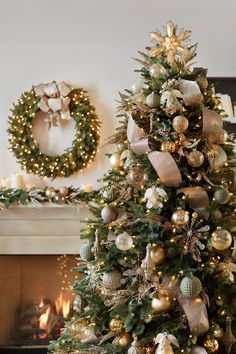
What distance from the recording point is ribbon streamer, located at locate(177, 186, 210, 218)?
147cm

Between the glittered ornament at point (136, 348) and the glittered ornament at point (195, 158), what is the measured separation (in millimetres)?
651

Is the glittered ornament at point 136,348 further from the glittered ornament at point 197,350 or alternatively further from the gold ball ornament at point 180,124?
the gold ball ornament at point 180,124

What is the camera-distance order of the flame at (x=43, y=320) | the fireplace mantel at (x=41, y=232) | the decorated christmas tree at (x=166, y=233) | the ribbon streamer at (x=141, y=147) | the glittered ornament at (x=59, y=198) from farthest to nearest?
1. the flame at (x=43, y=320)
2. the fireplace mantel at (x=41, y=232)
3. the glittered ornament at (x=59, y=198)
4. the ribbon streamer at (x=141, y=147)
5. the decorated christmas tree at (x=166, y=233)

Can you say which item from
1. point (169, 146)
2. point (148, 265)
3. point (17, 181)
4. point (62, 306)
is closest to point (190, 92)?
point (169, 146)

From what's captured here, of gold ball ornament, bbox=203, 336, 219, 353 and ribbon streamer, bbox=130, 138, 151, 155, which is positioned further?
ribbon streamer, bbox=130, 138, 151, 155

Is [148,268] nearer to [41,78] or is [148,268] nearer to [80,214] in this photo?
[80,214]

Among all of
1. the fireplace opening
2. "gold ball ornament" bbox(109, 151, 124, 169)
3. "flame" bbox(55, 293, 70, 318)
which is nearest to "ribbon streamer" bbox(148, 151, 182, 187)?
"gold ball ornament" bbox(109, 151, 124, 169)

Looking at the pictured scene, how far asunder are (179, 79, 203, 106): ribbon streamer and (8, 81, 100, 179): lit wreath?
126cm

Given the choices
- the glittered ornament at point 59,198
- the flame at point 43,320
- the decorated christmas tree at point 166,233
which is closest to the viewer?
the decorated christmas tree at point 166,233

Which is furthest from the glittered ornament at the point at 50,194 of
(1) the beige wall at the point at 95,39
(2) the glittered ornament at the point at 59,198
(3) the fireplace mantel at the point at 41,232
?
(1) the beige wall at the point at 95,39

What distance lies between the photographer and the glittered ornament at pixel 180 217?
1.43 metres

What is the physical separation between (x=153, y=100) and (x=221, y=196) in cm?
44

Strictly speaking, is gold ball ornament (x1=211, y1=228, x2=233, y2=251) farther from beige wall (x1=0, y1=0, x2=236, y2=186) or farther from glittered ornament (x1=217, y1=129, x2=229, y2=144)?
beige wall (x1=0, y1=0, x2=236, y2=186)

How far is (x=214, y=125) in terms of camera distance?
151cm
